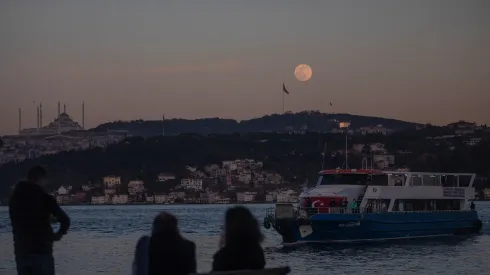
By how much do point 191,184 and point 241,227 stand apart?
7393 inches

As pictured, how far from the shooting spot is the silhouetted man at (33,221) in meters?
9.56

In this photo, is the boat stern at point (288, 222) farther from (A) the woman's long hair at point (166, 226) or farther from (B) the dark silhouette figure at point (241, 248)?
(B) the dark silhouette figure at point (241, 248)

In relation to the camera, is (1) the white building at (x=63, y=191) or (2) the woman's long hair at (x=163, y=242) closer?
(2) the woman's long hair at (x=163, y=242)

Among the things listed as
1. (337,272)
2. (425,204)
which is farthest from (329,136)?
(337,272)

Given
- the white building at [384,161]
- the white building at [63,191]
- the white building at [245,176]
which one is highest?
the white building at [384,161]

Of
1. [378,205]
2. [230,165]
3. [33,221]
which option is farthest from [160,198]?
[33,221]

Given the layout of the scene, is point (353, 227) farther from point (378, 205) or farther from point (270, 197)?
point (270, 197)

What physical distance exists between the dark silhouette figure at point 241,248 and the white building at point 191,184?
18442 centimetres

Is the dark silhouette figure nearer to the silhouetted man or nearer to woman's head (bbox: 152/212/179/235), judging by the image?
woman's head (bbox: 152/212/179/235)

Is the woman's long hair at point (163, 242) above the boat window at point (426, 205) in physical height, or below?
above

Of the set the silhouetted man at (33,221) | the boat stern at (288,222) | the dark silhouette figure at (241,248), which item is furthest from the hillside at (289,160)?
the dark silhouette figure at (241,248)

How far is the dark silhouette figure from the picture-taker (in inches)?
334

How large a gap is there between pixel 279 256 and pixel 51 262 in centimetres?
2967

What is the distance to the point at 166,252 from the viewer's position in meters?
9.02
